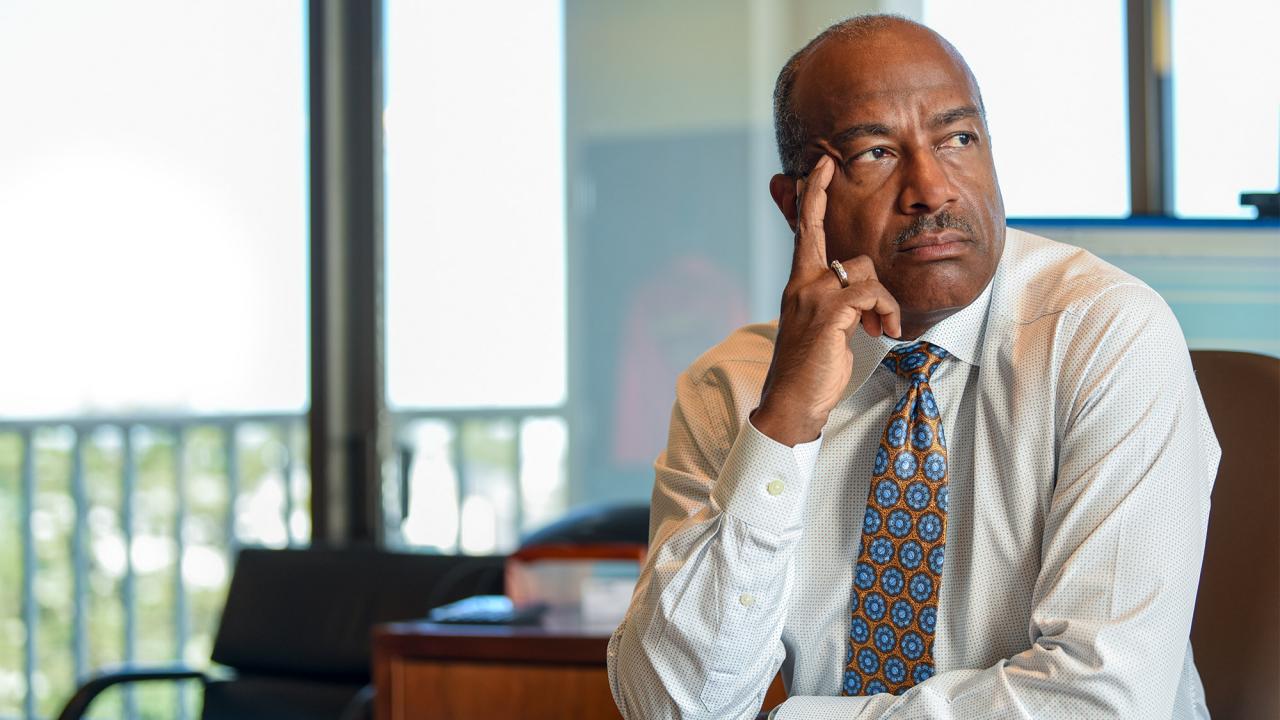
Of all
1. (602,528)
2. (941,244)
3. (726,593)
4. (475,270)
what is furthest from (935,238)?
(475,270)

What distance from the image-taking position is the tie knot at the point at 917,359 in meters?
1.49

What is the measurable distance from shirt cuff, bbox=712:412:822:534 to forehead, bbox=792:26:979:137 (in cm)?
37

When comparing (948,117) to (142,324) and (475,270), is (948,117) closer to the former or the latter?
(475,270)

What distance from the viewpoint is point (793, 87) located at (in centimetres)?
155

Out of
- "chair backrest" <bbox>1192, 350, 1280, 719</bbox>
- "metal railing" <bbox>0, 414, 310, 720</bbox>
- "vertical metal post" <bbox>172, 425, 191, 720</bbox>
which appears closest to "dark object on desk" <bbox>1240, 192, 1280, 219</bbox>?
"chair backrest" <bbox>1192, 350, 1280, 719</bbox>

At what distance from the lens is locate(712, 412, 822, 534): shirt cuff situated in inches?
53.4

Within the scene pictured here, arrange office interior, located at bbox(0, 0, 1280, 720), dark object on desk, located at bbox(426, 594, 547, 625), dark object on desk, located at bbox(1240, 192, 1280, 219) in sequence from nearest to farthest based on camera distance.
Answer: dark object on desk, located at bbox(1240, 192, 1280, 219), dark object on desk, located at bbox(426, 594, 547, 625), office interior, located at bbox(0, 0, 1280, 720)

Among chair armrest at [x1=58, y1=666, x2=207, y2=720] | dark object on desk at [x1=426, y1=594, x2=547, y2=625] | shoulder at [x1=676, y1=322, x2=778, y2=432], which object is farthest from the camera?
chair armrest at [x1=58, y1=666, x2=207, y2=720]

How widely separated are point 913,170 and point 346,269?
259 centimetres

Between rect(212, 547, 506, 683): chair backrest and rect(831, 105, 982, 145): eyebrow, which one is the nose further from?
rect(212, 547, 506, 683): chair backrest

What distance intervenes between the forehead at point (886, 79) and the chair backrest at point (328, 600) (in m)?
1.63

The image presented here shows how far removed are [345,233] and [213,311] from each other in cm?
47

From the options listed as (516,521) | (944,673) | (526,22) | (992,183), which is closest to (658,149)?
(526,22)

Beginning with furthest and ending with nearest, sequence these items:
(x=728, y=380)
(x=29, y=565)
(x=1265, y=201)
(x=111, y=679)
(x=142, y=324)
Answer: (x=29, y=565) → (x=142, y=324) → (x=111, y=679) → (x=1265, y=201) → (x=728, y=380)
